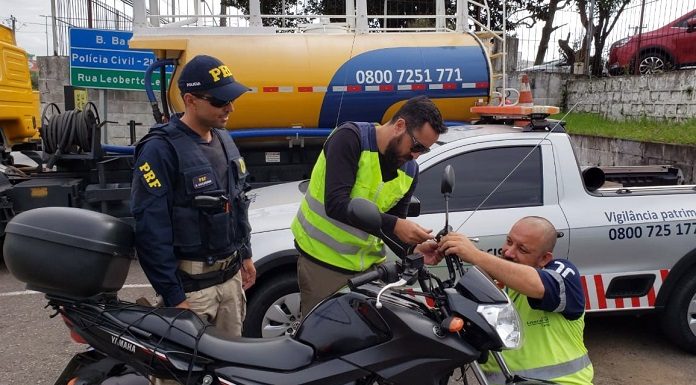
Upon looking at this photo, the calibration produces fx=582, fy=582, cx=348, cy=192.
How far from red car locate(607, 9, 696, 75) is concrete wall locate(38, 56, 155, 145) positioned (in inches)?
319

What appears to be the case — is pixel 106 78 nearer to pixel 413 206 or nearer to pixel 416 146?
pixel 413 206

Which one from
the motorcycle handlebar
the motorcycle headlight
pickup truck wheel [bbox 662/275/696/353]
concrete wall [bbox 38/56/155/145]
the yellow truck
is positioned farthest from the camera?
concrete wall [bbox 38/56/155/145]

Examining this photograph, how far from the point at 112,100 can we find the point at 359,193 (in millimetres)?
9459

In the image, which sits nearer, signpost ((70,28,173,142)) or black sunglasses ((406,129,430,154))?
black sunglasses ((406,129,430,154))

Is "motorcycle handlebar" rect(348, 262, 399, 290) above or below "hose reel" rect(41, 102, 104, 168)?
below

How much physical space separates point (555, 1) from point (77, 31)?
10.2m

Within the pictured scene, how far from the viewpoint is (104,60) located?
32.8 feet

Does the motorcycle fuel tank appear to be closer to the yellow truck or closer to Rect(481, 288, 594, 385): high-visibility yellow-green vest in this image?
Rect(481, 288, 594, 385): high-visibility yellow-green vest

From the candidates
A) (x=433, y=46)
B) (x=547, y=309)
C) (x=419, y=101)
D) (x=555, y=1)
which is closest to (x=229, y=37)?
(x=433, y=46)

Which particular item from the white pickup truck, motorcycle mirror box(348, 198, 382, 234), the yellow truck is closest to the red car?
the white pickup truck

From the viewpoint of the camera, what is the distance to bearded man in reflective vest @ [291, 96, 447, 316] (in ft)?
8.07

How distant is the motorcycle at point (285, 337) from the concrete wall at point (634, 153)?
14.6 ft

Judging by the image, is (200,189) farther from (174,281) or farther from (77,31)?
(77,31)

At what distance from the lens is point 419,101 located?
250 cm
